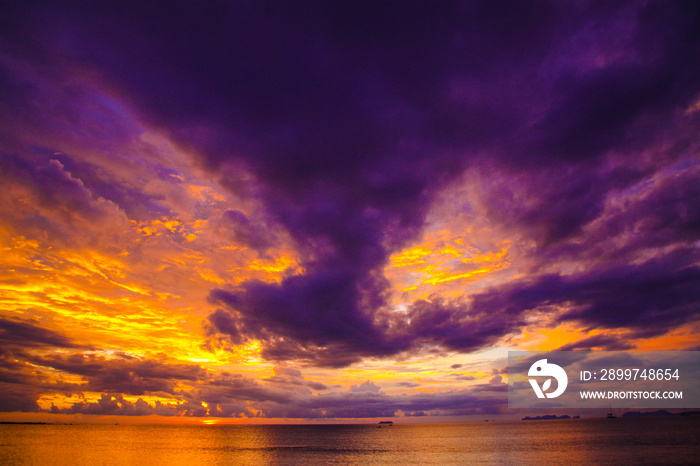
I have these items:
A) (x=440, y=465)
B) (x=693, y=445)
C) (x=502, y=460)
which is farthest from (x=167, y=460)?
(x=693, y=445)

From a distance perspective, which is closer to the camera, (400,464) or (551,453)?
(400,464)

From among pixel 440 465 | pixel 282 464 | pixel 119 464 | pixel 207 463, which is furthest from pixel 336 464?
pixel 119 464

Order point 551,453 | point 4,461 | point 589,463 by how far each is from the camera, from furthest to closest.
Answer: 1. point 551,453
2. point 4,461
3. point 589,463

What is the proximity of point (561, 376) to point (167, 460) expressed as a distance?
351ft

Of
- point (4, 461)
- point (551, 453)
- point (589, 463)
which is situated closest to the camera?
point (589, 463)

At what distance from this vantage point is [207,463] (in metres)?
97.2

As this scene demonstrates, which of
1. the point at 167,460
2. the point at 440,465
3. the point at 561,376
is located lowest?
the point at 167,460

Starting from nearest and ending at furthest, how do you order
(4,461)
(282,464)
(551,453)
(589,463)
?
(589,463), (4,461), (282,464), (551,453)

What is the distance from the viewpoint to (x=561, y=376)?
88.8 metres

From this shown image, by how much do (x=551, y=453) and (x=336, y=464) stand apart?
195 ft

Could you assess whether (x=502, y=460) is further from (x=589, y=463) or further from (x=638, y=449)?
(x=638, y=449)

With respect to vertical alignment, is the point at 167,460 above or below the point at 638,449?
below

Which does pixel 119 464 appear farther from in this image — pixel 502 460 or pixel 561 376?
pixel 561 376

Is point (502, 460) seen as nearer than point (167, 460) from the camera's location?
Yes
